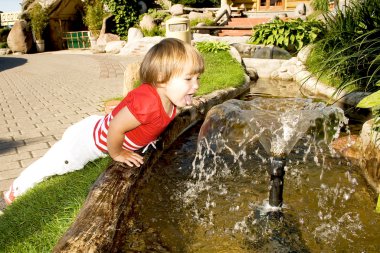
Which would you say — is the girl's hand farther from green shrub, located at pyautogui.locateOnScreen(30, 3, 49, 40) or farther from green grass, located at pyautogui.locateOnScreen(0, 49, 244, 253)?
green shrub, located at pyautogui.locateOnScreen(30, 3, 49, 40)

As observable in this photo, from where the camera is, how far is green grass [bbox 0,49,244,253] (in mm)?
2211

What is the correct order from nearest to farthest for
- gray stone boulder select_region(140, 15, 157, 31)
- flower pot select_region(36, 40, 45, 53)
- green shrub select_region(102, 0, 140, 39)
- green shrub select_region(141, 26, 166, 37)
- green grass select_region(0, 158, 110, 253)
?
green grass select_region(0, 158, 110, 253) < green shrub select_region(141, 26, 166, 37) < gray stone boulder select_region(140, 15, 157, 31) < green shrub select_region(102, 0, 140, 39) < flower pot select_region(36, 40, 45, 53)

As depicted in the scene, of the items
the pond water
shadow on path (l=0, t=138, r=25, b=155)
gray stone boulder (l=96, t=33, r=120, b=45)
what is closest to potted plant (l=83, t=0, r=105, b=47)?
gray stone boulder (l=96, t=33, r=120, b=45)

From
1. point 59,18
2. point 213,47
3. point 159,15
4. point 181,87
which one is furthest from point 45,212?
point 59,18

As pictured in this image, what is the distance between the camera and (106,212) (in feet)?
6.32

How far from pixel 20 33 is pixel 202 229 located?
23260mm

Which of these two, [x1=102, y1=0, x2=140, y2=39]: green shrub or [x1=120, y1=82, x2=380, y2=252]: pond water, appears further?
[x1=102, y1=0, x2=140, y2=39]: green shrub

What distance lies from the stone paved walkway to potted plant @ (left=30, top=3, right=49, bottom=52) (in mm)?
11527

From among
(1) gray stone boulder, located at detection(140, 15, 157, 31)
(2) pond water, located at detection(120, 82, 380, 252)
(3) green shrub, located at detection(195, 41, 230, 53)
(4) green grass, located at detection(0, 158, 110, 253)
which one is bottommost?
(2) pond water, located at detection(120, 82, 380, 252)

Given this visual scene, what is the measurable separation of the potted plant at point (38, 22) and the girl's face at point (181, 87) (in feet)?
77.6

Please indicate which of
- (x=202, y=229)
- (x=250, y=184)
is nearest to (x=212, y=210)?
(x=202, y=229)

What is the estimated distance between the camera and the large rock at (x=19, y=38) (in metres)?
21.7

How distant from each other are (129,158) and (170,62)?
825 mm

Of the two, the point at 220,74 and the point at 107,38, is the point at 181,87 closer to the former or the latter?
the point at 220,74
